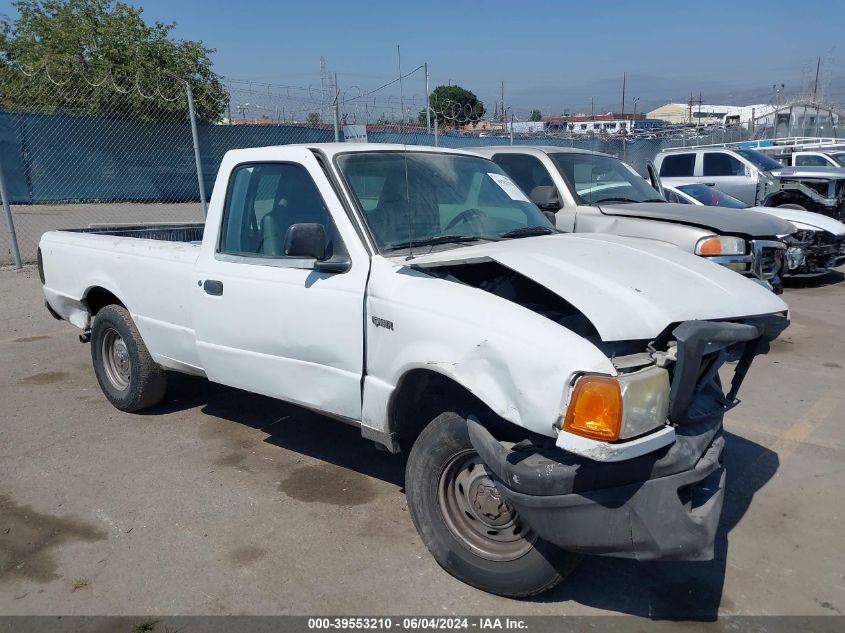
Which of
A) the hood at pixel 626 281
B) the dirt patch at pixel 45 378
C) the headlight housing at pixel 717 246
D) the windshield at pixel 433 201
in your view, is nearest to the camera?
the hood at pixel 626 281

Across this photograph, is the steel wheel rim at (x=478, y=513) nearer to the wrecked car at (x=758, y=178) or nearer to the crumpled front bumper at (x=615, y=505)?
the crumpled front bumper at (x=615, y=505)

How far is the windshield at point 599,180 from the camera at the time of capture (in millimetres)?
7883

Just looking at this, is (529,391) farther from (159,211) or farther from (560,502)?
(159,211)

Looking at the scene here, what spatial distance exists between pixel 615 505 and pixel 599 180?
6029mm

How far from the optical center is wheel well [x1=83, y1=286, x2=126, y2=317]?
5520 millimetres

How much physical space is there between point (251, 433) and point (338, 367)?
1.69m

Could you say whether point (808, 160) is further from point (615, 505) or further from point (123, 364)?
point (615, 505)

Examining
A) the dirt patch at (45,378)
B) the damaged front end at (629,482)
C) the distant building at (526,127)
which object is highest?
the distant building at (526,127)

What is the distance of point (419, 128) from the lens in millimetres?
21078

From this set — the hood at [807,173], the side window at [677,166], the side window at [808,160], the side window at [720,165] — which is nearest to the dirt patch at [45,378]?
the side window at [677,166]

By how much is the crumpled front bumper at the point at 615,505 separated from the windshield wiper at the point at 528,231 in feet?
5.53

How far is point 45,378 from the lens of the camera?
632cm

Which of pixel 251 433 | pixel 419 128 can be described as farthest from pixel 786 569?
pixel 419 128

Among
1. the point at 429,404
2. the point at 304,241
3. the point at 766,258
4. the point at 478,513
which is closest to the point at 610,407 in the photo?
the point at 478,513
